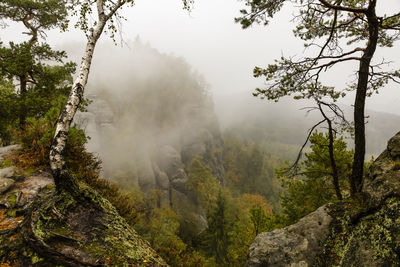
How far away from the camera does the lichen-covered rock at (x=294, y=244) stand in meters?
4.26

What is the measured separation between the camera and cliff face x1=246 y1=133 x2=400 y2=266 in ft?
10.2

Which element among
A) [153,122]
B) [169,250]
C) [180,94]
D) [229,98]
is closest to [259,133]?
[229,98]

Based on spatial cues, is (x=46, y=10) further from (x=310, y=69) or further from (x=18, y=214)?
(x=310, y=69)

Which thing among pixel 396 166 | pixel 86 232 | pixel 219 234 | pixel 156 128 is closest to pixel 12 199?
pixel 86 232

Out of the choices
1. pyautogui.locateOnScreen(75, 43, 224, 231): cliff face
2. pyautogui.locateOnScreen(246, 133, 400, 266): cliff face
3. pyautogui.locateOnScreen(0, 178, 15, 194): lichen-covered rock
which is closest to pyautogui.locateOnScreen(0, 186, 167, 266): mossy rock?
pyautogui.locateOnScreen(0, 178, 15, 194): lichen-covered rock

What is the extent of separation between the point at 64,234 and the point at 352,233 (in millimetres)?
5628

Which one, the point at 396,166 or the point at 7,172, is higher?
the point at 396,166

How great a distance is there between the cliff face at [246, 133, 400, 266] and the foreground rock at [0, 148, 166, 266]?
3.04 m

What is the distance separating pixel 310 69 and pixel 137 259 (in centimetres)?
627

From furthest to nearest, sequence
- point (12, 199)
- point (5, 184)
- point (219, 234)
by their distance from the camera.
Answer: point (219, 234)
point (5, 184)
point (12, 199)

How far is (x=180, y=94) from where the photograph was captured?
68.9m

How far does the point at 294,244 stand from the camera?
177 inches

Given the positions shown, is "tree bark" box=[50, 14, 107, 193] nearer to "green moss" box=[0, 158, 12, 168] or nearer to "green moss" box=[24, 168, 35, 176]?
"green moss" box=[24, 168, 35, 176]

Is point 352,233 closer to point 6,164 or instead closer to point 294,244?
point 294,244
